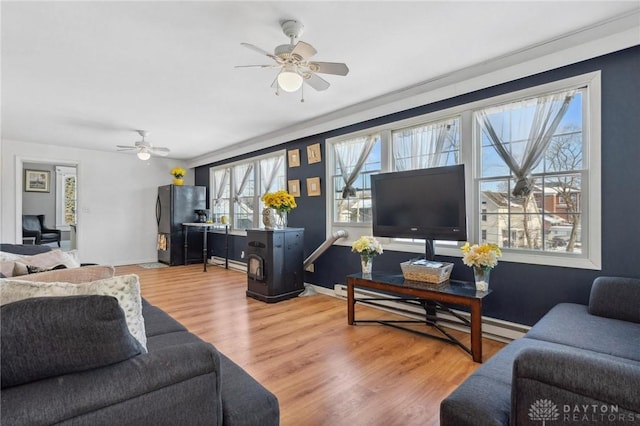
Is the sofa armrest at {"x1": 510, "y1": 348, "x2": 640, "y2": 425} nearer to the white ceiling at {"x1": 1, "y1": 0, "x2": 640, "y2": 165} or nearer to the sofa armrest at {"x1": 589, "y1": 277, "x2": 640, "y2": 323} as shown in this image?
the sofa armrest at {"x1": 589, "y1": 277, "x2": 640, "y2": 323}

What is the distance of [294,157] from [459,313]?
3192mm

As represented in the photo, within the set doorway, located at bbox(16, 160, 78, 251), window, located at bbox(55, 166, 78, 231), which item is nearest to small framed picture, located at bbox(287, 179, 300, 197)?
doorway, located at bbox(16, 160, 78, 251)

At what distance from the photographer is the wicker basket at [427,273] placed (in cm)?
282

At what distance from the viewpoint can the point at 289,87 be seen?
91.0 inches

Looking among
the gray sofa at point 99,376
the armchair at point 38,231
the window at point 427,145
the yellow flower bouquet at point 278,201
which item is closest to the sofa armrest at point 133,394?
the gray sofa at point 99,376

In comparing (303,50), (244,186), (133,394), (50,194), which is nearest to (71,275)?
(133,394)

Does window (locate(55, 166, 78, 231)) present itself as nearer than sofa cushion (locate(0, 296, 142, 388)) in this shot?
No

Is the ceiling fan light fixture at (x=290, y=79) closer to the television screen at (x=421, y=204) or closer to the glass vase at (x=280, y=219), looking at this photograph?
the television screen at (x=421, y=204)

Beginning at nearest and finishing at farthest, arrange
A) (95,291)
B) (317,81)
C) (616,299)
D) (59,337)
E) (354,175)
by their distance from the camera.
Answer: (59,337) < (95,291) < (616,299) < (317,81) < (354,175)

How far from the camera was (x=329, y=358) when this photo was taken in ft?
8.07

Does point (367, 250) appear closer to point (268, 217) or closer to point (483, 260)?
point (483, 260)

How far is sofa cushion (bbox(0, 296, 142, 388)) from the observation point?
2.86 ft

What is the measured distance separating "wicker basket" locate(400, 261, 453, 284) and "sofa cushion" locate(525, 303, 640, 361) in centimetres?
85

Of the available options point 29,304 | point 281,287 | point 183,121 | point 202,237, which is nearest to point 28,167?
point 202,237
